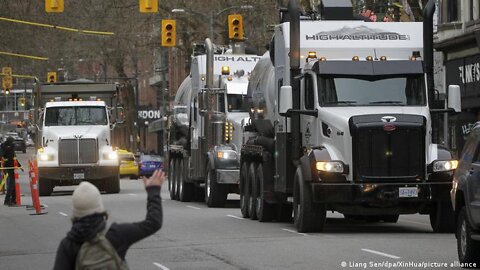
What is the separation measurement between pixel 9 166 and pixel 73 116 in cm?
413

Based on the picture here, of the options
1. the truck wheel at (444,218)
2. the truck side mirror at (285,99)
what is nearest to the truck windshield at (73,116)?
the truck side mirror at (285,99)

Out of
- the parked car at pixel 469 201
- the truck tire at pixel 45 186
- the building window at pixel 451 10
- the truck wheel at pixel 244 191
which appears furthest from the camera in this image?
the building window at pixel 451 10

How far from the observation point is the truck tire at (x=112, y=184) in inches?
1591

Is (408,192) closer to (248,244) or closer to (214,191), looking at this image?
(248,244)

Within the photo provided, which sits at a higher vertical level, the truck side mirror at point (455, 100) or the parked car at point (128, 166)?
the truck side mirror at point (455, 100)

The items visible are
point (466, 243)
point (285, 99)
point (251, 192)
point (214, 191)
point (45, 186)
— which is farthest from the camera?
point (45, 186)

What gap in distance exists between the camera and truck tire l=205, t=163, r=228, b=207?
30.9 meters

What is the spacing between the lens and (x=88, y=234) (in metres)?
7.33

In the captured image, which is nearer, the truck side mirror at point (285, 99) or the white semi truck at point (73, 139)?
the truck side mirror at point (285, 99)

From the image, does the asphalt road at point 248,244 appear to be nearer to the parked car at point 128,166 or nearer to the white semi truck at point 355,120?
the white semi truck at point 355,120

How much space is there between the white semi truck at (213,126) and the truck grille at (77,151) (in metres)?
4.22

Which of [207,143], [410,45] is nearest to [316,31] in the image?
[410,45]

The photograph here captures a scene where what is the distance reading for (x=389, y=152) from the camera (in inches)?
818

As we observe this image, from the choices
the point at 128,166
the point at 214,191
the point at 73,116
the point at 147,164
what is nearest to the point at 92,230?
the point at 214,191
